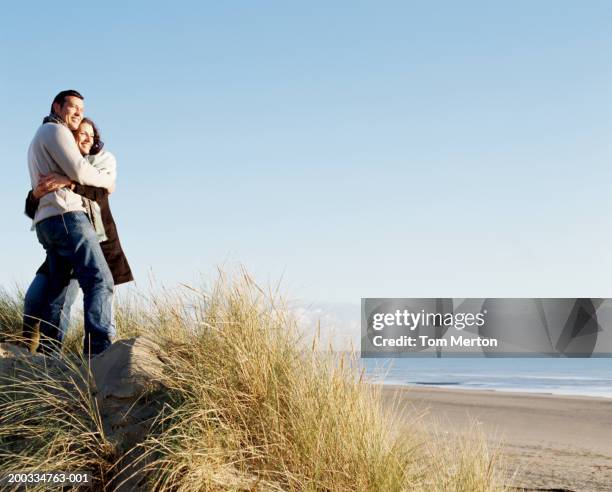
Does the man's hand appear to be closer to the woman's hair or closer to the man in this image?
the man

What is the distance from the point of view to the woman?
5148 millimetres

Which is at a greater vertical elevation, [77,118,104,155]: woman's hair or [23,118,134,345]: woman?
[77,118,104,155]: woman's hair

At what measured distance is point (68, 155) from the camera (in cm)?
484

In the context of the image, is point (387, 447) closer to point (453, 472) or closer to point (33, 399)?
point (453, 472)

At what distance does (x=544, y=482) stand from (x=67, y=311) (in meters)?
3.85

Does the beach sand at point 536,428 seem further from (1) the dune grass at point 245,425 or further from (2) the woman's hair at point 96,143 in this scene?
(2) the woman's hair at point 96,143

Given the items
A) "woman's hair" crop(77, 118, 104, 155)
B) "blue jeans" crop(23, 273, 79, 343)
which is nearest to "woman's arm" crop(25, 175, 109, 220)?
"woman's hair" crop(77, 118, 104, 155)

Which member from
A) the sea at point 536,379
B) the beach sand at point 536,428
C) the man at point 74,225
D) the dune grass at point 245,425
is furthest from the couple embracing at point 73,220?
the sea at point 536,379

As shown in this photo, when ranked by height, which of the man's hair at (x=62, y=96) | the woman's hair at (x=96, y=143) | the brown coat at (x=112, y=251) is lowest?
the brown coat at (x=112, y=251)

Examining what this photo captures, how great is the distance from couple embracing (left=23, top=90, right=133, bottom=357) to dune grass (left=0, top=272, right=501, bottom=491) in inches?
26.8

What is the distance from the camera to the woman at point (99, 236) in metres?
5.15

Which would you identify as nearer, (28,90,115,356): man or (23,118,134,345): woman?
(28,90,115,356): man

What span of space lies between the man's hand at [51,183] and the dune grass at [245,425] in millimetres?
1291

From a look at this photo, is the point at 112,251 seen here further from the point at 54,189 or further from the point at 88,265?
the point at 54,189
